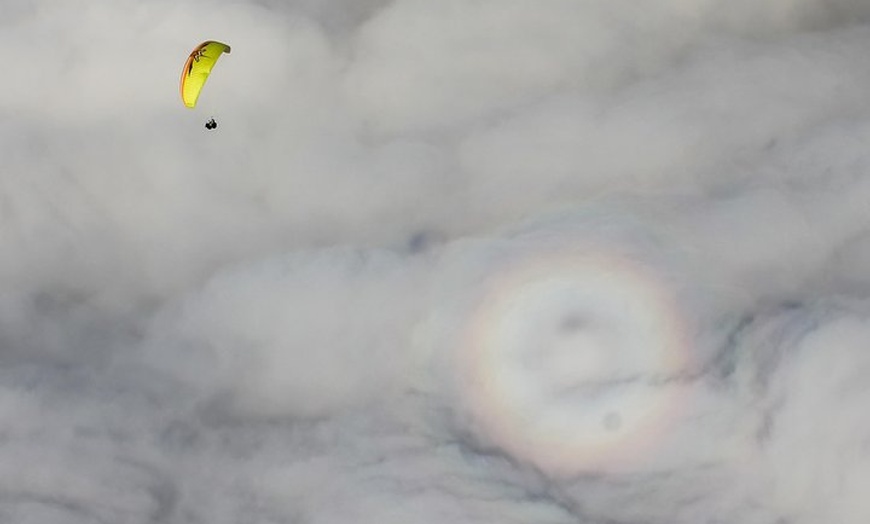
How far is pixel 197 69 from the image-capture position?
57.4 meters

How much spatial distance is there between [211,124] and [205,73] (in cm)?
751

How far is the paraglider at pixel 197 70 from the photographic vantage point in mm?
56062

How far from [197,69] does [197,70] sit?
151mm

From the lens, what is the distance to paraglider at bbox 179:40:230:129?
56.1 meters

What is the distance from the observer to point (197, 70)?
57.3 m

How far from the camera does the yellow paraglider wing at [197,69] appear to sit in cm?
5607

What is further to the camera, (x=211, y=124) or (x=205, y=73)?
(x=211, y=124)

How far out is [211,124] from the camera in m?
63.8

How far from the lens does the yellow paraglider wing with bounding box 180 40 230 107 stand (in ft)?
184

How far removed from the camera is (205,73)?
5712cm
